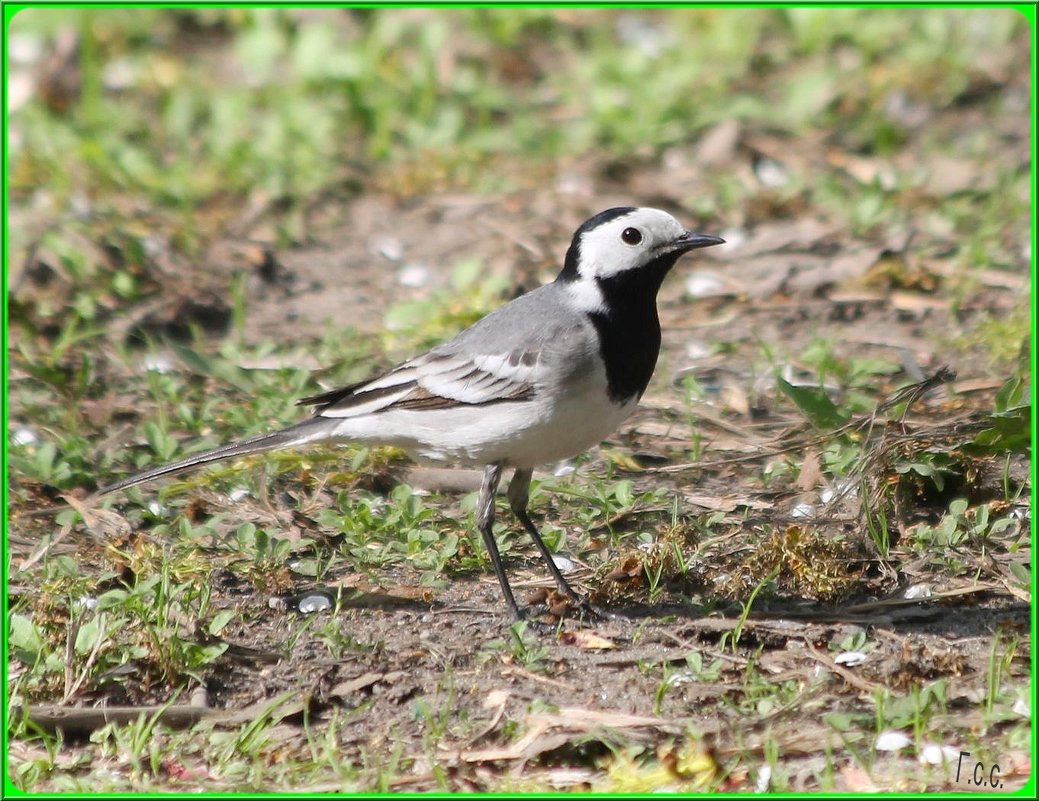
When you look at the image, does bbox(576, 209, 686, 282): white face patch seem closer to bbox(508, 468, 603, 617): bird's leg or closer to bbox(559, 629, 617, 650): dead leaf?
bbox(508, 468, 603, 617): bird's leg

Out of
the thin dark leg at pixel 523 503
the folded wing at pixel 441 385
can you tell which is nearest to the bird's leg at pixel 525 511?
the thin dark leg at pixel 523 503

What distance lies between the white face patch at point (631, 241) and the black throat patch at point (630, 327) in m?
0.04

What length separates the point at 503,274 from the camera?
903cm

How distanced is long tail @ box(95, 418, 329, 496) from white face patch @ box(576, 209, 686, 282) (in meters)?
1.44

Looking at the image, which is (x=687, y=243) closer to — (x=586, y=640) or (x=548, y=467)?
(x=548, y=467)

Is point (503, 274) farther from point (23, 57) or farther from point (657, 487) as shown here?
point (23, 57)

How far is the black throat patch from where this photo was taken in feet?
19.0

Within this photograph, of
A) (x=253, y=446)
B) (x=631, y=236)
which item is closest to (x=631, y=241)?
(x=631, y=236)

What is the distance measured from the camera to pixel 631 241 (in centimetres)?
613

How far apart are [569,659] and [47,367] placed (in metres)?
3.87

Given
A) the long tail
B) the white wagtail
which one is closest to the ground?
the long tail

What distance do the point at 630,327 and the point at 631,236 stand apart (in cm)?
45

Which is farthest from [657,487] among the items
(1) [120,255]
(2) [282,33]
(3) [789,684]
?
(2) [282,33]

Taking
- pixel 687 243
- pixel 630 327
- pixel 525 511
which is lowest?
pixel 525 511
